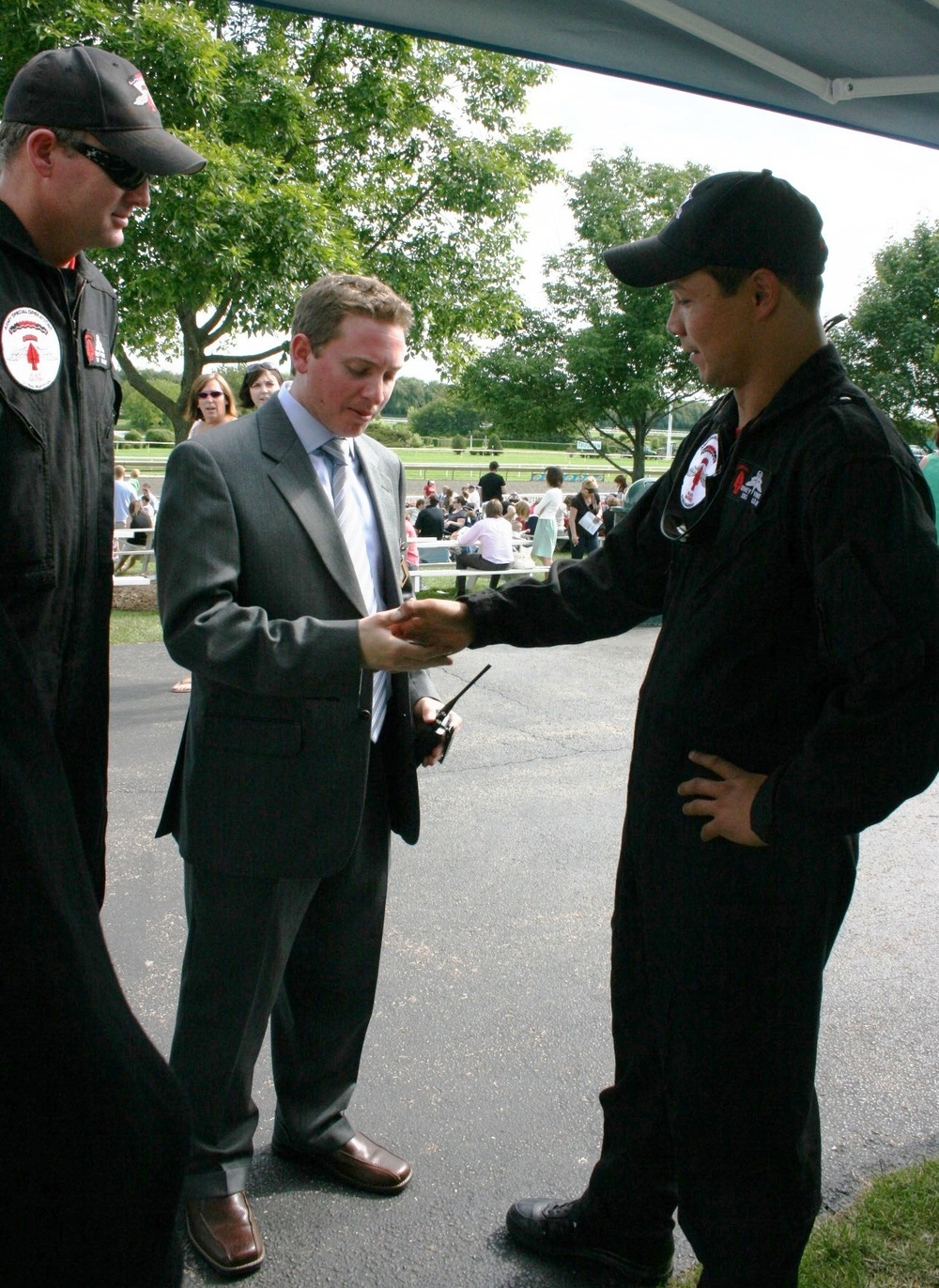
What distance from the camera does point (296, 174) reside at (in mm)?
15086

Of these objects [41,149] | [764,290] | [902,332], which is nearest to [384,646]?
[764,290]

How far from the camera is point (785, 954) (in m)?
1.93

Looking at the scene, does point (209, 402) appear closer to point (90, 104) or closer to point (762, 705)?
point (90, 104)

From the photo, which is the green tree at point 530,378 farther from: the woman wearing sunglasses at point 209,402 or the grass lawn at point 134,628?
the woman wearing sunglasses at point 209,402

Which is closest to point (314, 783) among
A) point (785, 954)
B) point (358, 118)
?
point (785, 954)

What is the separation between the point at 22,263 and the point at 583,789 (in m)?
4.69

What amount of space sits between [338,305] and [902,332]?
1565 inches

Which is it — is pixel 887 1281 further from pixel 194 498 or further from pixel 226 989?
pixel 194 498

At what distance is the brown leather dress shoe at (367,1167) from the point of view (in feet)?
9.12

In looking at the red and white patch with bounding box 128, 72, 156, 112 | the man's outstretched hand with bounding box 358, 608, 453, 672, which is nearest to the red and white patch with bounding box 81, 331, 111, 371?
the red and white patch with bounding box 128, 72, 156, 112

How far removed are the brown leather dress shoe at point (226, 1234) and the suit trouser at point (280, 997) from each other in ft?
0.12

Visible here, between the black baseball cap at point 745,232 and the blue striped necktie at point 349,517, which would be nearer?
the black baseball cap at point 745,232

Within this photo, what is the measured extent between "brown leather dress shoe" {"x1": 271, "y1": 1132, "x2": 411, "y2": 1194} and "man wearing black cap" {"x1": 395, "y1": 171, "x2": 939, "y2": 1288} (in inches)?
37.6

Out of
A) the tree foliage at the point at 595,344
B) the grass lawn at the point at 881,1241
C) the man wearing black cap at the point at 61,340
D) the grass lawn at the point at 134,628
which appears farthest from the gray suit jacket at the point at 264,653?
the tree foliage at the point at 595,344
